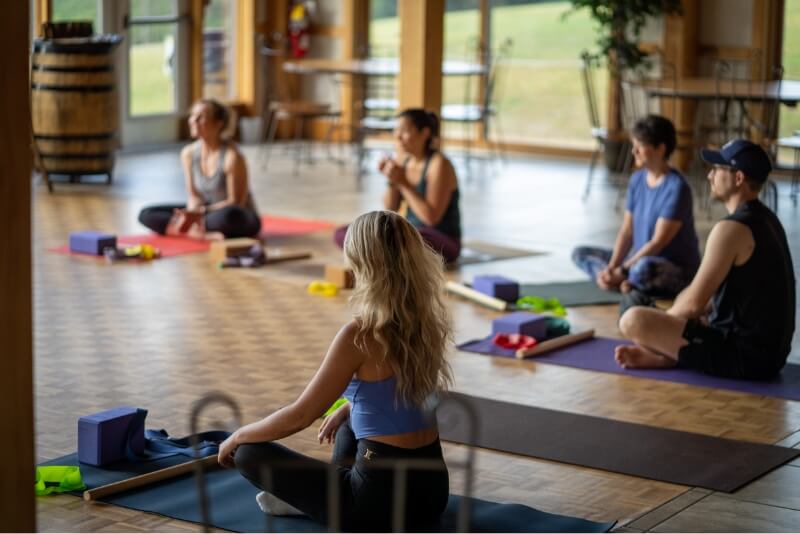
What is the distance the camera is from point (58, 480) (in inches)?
138

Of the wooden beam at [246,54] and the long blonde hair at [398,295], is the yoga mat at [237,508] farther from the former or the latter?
the wooden beam at [246,54]

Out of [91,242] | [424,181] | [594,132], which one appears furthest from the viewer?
[594,132]

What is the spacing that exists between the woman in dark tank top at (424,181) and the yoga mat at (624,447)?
242 cm

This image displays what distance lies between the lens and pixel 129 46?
39.2 ft

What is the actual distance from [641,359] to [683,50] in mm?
6913

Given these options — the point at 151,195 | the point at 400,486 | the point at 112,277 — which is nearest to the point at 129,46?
the point at 151,195

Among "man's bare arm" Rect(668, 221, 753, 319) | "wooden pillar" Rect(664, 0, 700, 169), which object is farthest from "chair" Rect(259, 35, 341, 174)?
"man's bare arm" Rect(668, 221, 753, 319)

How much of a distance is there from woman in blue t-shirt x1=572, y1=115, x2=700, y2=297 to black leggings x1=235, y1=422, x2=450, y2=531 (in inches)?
124

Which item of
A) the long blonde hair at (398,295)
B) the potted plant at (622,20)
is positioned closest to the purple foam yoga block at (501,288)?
the long blonde hair at (398,295)

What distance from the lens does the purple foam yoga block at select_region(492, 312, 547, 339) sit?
17.4 ft

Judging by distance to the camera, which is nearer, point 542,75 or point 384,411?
point 384,411

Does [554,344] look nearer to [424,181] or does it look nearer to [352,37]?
[424,181]

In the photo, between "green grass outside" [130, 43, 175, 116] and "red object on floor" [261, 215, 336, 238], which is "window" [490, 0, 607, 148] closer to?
"green grass outside" [130, 43, 175, 116]

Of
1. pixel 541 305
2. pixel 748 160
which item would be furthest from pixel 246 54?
pixel 748 160
